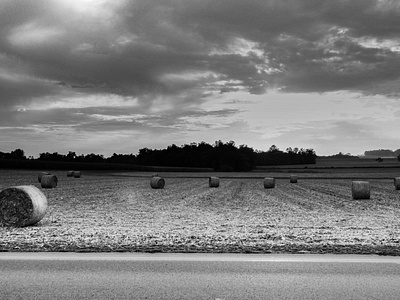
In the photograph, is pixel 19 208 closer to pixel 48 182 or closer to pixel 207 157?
pixel 48 182

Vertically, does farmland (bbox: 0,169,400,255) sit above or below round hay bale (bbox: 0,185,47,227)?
below

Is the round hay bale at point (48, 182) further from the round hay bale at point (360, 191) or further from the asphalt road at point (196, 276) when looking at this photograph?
the asphalt road at point (196, 276)

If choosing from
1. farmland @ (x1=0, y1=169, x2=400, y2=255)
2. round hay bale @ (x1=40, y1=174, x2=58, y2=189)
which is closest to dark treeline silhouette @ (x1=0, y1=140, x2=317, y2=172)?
round hay bale @ (x1=40, y1=174, x2=58, y2=189)

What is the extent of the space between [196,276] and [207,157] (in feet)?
407

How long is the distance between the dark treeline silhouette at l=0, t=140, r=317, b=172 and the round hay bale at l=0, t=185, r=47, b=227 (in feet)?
323

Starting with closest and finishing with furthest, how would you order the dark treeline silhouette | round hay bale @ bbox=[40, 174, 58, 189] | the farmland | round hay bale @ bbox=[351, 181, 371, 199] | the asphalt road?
the asphalt road < the farmland < round hay bale @ bbox=[351, 181, 371, 199] < round hay bale @ bbox=[40, 174, 58, 189] < the dark treeline silhouette

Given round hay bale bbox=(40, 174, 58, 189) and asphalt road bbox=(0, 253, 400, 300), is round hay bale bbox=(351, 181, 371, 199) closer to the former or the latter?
asphalt road bbox=(0, 253, 400, 300)

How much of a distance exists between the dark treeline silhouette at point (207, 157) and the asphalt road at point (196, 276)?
350ft

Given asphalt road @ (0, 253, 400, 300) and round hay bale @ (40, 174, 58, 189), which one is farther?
round hay bale @ (40, 174, 58, 189)

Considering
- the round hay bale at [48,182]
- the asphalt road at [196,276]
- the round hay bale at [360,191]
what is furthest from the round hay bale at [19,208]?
the round hay bale at [48,182]

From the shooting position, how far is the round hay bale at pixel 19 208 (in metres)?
14.5

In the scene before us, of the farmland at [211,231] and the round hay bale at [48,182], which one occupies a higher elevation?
the round hay bale at [48,182]

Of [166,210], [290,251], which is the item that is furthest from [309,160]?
[290,251]

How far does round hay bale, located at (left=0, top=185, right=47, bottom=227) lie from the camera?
47.6ft
